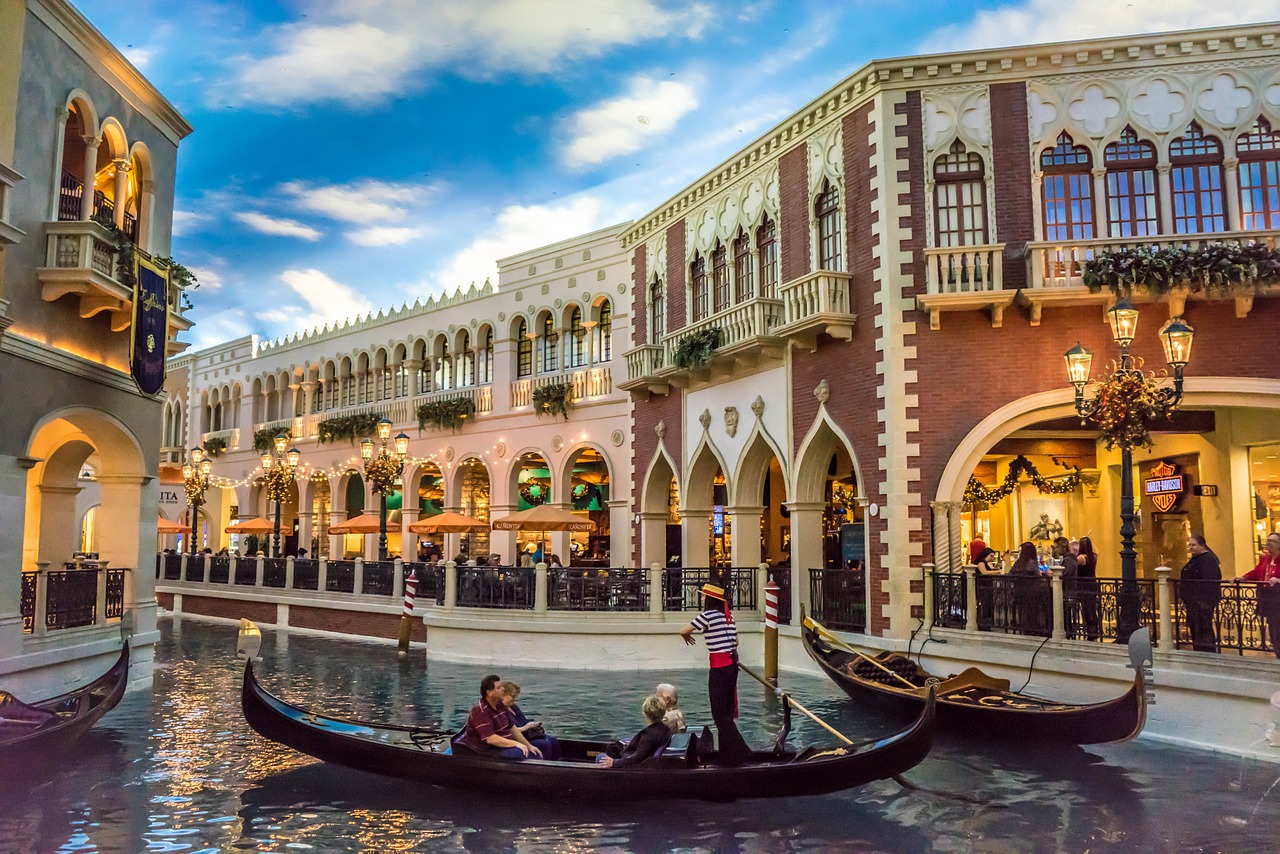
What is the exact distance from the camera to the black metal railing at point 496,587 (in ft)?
49.7

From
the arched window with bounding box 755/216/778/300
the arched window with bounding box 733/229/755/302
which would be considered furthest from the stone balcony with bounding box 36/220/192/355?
the arched window with bounding box 733/229/755/302

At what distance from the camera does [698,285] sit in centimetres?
1756

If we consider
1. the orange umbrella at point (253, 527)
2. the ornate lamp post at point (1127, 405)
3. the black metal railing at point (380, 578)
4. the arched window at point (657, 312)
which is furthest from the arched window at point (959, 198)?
the orange umbrella at point (253, 527)

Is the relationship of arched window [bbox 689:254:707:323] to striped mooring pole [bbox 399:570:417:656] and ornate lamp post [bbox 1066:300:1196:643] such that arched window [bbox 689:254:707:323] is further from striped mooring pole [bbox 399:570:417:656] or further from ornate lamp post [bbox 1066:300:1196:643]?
ornate lamp post [bbox 1066:300:1196:643]

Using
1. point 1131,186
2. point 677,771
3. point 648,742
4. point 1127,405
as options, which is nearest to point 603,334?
point 1131,186

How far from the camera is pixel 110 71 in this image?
11453 millimetres

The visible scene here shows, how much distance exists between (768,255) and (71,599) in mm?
10759

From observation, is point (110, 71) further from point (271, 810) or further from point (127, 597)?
point (271, 810)

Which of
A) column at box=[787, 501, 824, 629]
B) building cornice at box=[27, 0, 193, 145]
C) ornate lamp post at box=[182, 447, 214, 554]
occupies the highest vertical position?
building cornice at box=[27, 0, 193, 145]

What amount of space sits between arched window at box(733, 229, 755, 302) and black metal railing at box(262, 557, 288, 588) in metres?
11.5

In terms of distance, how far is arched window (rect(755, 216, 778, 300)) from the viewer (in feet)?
50.8

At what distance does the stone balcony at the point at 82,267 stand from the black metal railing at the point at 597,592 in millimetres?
7211

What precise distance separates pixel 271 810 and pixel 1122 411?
8.37m

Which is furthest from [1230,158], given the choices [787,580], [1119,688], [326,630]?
[326,630]
